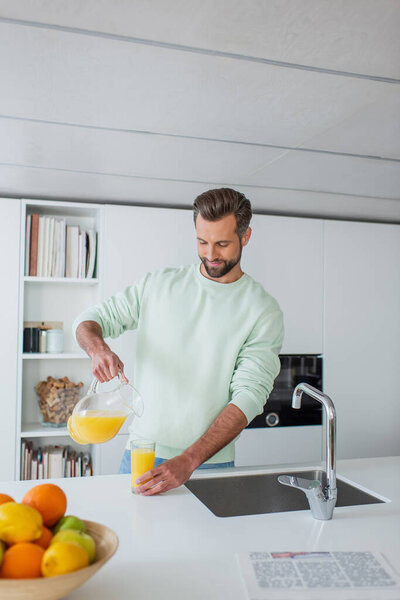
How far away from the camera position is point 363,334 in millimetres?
3795

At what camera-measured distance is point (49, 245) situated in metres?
3.36

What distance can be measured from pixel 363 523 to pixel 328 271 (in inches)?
94.1

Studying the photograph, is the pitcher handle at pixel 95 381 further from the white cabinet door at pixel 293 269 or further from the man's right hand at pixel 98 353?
the white cabinet door at pixel 293 269

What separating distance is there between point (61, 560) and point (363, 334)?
321cm

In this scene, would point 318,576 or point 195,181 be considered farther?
point 195,181

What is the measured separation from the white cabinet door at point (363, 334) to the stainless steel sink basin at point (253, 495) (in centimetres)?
187

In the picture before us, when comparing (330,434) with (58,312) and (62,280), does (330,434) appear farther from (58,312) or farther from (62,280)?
(58,312)

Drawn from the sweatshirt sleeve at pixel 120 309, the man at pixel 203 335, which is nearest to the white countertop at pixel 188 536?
the man at pixel 203 335

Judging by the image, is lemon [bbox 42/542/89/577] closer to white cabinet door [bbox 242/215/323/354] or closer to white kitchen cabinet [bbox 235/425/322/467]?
white kitchen cabinet [bbox 235/425/322/467]

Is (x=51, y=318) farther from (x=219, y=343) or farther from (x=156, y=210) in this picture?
(x=219, y=343)

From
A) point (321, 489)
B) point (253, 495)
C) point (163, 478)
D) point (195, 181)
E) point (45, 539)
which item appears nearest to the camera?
point (45, 539)

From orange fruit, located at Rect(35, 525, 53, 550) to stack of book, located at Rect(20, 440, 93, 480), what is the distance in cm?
246

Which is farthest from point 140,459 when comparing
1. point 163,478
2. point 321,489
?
point 321,489

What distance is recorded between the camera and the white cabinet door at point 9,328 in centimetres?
319
